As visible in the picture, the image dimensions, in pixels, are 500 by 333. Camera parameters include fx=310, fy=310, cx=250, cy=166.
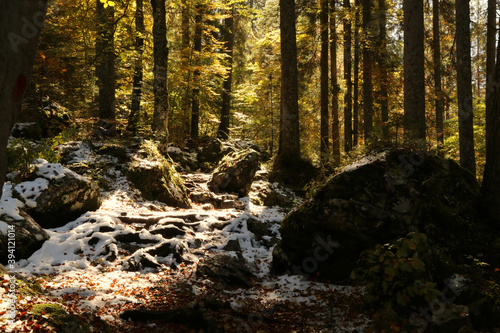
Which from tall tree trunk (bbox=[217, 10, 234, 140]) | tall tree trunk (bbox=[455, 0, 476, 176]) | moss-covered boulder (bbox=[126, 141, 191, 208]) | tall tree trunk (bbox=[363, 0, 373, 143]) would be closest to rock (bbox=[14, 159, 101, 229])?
moss-covered boulder (bbox=[126, 141, 191, 208])

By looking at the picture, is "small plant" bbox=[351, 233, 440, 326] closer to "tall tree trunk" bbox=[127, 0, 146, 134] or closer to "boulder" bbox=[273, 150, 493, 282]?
"boulder" bbox=[273, 150, 493, 282]

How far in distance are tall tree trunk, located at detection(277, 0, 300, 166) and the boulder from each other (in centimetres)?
576

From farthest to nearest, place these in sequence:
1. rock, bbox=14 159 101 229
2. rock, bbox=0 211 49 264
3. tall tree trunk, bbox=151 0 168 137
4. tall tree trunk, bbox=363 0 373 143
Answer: tall tree trunk, bbox=363 0 373 143 → tall tree trunk, bbox=151 0 168 137 → rock, bbox=14 159 101 229 → rock, bbox=0 211 49 264

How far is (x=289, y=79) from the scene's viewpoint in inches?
475

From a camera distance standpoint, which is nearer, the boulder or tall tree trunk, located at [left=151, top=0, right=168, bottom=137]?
the boulder

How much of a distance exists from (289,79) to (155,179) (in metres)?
6.30

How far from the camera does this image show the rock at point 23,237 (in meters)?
5.21

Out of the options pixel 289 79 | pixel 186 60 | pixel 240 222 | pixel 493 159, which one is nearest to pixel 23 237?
pixel 240 222

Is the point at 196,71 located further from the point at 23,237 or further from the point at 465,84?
the point at 23,237

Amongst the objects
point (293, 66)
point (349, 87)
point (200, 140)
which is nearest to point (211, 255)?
point (293, 66)

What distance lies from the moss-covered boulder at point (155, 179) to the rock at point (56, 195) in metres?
2.16

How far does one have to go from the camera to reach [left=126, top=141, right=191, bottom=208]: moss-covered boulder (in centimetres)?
998

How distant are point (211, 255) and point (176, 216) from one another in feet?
6.48

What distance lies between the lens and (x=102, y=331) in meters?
3.62
